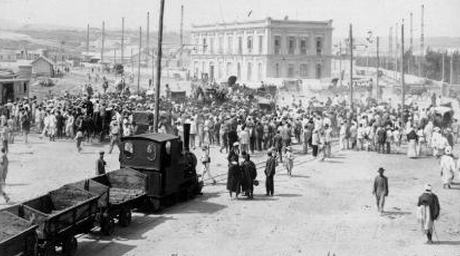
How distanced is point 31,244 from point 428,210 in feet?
30.3

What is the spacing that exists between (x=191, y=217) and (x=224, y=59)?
7060 centimetres

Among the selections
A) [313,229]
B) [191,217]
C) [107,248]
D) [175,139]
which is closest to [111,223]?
[107,248]

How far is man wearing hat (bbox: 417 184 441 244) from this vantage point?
14.1 meters

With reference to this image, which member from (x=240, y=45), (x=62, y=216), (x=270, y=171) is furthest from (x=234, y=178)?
(x=240, y=45)

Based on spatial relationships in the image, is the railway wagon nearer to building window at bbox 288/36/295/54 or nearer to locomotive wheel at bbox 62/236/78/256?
locomotive wheel at bbox 62/236/78/256

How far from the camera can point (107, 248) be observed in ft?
43.5

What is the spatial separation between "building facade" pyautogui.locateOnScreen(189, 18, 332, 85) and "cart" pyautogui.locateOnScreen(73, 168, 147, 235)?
195ft

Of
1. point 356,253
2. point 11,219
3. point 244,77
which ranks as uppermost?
point 244,77

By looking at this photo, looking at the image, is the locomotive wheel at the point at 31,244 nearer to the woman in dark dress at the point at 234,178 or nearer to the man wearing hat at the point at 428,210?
the woman in dark dress at the point at 234,178

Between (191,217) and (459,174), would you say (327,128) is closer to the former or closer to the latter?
(459,174)

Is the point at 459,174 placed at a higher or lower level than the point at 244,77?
lower

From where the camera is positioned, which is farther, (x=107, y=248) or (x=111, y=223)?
(x=111, y=223)

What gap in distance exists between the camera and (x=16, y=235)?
10.2 metres

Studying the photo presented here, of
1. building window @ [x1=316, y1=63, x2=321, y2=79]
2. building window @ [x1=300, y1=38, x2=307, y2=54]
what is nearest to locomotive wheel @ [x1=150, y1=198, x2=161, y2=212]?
building window @ [x1=300, y1=38, x2=307, y2=54]
